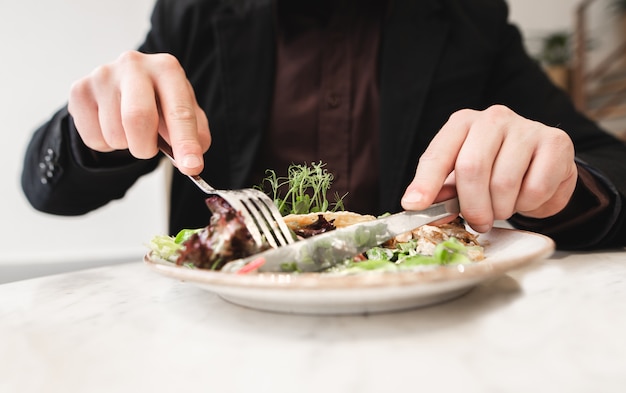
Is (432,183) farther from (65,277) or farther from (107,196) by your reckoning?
(107,196)

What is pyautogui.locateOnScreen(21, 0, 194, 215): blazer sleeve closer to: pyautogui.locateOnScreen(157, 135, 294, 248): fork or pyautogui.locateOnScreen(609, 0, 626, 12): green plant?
pyautogui.locateOnScreen(157, 135, 294, 248): fork

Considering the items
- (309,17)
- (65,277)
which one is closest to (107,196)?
(65,277)

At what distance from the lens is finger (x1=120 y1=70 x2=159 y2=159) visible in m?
0.71

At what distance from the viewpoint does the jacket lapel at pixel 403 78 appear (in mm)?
1341

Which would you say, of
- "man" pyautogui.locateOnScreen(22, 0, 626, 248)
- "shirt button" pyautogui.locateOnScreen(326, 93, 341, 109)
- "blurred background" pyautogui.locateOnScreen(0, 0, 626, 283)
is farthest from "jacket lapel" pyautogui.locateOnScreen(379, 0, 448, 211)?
"blurred background" pyautogui.locateOnScreen(0, 0, 626, 283)

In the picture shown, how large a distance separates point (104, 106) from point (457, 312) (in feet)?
2.10

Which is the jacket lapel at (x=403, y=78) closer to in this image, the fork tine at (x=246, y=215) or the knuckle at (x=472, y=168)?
the knuckle at (x=472, y=168)

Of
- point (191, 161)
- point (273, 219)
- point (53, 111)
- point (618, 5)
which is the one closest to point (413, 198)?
point (273, 219)

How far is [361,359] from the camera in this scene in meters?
0.39

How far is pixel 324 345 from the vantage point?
1.35 ft

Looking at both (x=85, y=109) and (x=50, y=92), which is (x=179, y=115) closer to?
(x=85, y=109)

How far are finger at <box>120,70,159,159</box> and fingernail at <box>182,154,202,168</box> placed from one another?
0.09 m

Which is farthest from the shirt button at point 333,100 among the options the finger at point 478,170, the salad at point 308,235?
the finger at point 478,170

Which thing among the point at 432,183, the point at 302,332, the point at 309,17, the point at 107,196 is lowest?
the point at 107,196
